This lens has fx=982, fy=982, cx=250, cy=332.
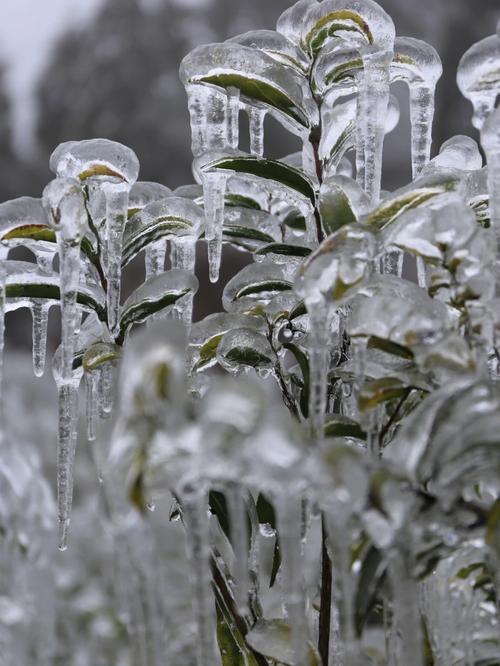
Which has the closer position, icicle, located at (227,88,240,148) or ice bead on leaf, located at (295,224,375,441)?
ice bead on leaf, located at (295,224,375,441)

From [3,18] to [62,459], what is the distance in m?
8.18

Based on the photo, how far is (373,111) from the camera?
0.81 metres

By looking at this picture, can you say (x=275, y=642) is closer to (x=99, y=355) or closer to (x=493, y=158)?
(x=99, y=355)

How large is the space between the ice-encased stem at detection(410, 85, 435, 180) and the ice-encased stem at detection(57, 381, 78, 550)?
370 millimetres

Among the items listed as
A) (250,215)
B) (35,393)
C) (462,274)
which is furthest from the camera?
(35,393)

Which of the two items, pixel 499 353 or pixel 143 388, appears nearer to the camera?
pixel 143 388

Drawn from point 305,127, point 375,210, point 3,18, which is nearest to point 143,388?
point 375,210

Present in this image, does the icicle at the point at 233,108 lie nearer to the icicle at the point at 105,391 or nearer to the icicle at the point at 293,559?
the icicle at the point at 105,391

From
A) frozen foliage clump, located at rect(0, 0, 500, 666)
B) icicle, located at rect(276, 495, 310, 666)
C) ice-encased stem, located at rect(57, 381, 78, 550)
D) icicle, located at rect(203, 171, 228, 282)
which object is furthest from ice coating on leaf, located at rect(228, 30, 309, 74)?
icicle, located at rect(276, 495, 310, 666)

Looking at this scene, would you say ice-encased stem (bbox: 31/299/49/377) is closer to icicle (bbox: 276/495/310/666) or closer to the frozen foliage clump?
the frozen foliage clump

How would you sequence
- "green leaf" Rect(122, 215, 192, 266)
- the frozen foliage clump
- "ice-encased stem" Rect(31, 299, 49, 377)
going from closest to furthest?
the frozen foliage clump, "green leaf" Rect(122, 215, 192, 266), "ice-encased stem" Rect(31, 299, 49, 377)

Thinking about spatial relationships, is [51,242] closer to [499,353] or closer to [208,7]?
[499,353]

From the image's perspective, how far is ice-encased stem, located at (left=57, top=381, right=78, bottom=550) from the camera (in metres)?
0.83

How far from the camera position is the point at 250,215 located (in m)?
0.93
